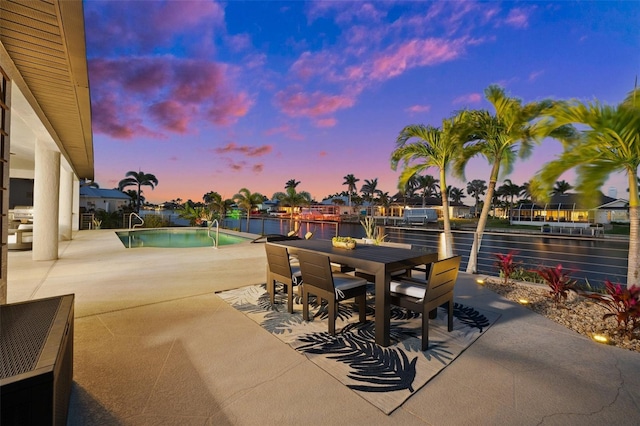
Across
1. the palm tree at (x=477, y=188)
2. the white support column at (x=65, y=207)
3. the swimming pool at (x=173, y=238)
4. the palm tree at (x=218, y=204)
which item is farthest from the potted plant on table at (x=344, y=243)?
the palm tree at (x=477, y=188)

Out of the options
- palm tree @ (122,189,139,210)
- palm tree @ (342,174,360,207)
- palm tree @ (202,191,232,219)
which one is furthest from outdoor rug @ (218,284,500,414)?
palm tree @ (342,174,360,207)

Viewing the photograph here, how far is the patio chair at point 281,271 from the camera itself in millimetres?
2977

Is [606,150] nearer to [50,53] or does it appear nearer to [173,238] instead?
[50,53]

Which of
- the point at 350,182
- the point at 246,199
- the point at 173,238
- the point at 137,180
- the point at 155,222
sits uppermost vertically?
the point at 350,182

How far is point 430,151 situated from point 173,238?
434 inches

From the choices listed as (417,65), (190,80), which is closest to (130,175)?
(190,80)

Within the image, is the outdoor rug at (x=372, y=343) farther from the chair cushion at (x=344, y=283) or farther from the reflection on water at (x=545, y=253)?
the reflection on water at (x=545, y=253)

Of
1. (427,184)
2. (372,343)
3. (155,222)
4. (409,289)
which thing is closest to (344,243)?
(409,289)

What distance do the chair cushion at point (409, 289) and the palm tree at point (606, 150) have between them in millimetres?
2332

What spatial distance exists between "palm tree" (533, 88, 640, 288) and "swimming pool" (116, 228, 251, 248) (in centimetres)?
939

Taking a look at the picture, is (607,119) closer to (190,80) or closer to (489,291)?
(489,291)

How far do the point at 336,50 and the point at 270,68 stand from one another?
2858 millimetres

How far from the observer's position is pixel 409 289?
8.18 feet

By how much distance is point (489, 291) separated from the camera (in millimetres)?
3916
